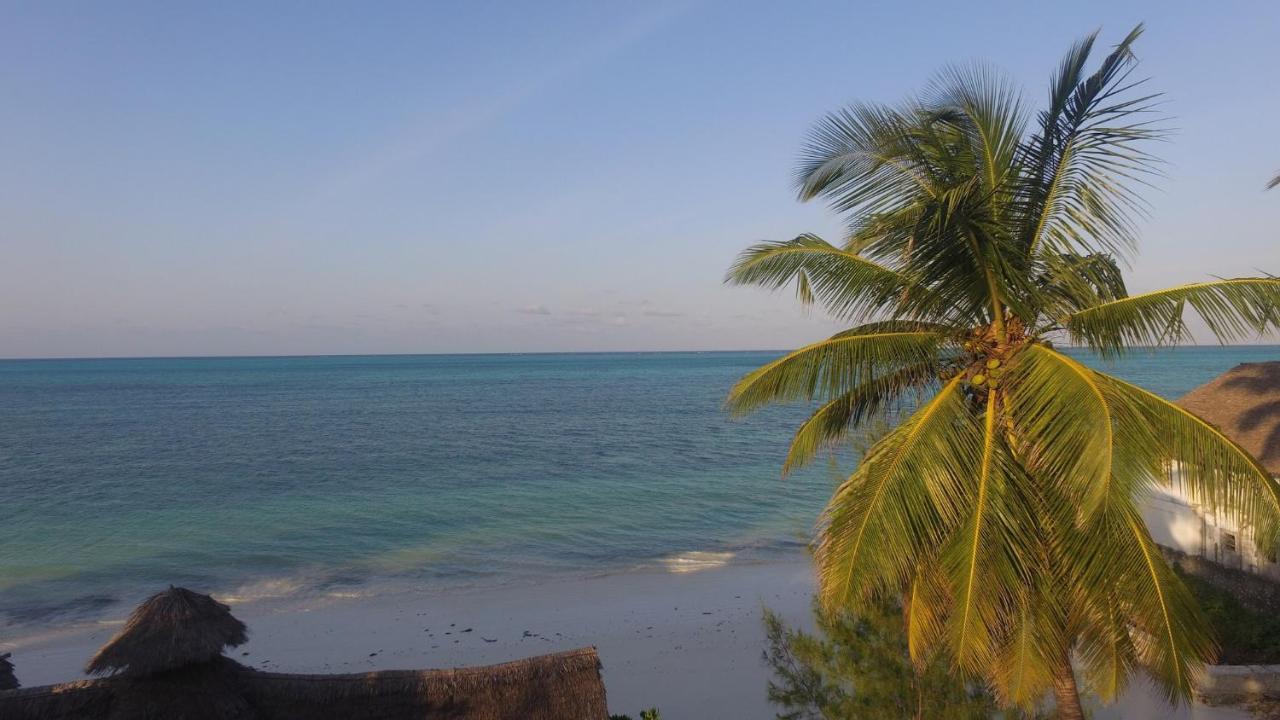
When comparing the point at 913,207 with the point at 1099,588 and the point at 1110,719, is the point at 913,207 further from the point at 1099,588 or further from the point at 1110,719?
the point at 1110,719

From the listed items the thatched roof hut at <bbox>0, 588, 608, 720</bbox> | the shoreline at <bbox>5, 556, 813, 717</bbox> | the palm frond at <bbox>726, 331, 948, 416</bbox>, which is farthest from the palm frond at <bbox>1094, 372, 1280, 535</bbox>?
the shoreline at <bbox>5, 556, 813, 717</bbox>

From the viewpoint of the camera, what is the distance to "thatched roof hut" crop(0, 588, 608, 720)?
7.40 meters

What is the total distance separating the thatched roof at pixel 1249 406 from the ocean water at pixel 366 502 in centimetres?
407

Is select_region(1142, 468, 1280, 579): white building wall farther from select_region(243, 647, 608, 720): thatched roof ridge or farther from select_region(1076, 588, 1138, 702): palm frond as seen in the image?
select_region(243, 647, 608, 720): thatched roof ridge

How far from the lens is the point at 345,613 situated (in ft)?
→ 53.2

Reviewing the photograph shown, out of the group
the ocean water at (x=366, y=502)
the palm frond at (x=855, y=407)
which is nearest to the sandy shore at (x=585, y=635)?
the ocean water at (x=366, y=502)

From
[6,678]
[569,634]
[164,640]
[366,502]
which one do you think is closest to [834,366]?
[164,640]

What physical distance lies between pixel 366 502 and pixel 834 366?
2398 centimetres

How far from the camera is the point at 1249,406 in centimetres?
1431

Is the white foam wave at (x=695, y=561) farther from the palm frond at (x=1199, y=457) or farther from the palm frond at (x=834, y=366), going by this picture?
the palm frond at (x=1199, y=457)

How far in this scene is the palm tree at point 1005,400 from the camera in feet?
16.4

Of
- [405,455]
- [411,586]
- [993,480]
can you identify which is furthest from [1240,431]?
[405,455]

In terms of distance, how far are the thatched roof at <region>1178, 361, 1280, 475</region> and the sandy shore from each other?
5.29m

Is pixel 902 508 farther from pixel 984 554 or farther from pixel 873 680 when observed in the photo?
pixel 873 680
